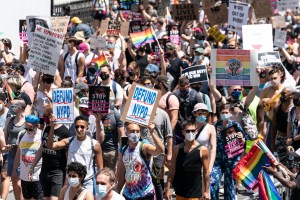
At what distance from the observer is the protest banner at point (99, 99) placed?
1361 cm

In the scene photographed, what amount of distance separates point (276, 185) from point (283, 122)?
8.29 feet

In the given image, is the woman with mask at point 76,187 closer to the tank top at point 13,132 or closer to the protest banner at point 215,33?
the tank top at point 13,132

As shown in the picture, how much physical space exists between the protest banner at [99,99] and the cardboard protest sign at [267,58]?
161 inches

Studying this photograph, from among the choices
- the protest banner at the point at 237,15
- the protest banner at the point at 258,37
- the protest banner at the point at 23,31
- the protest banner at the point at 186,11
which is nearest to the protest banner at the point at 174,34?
the protest banner at the point at 186,11

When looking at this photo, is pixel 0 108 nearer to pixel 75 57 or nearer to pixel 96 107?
pixel 96 107

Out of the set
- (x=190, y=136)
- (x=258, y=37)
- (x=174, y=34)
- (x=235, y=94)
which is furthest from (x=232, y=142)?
(x=174, y=34)

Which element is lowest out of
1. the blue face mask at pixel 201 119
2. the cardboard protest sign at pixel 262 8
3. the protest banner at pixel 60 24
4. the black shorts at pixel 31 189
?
the black shorts at pixel 31 189

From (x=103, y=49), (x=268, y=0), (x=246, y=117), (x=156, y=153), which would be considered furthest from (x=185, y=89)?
(x=268, y=0)

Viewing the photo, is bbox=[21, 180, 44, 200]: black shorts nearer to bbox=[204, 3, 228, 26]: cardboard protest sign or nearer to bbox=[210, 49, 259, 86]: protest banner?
bbox=[210, 49, 259, 86]: protest banner

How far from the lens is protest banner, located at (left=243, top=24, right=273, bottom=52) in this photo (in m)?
18.2

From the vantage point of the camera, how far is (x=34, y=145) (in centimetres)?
1402

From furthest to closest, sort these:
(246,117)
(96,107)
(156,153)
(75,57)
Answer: (75,57) → (246,117) → (96,107) → (156,153)

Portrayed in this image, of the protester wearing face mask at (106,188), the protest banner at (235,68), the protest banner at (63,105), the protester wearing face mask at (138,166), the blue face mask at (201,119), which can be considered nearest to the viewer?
the protester wearing face mask at (106,188)

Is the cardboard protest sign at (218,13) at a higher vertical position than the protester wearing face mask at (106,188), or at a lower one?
higher
